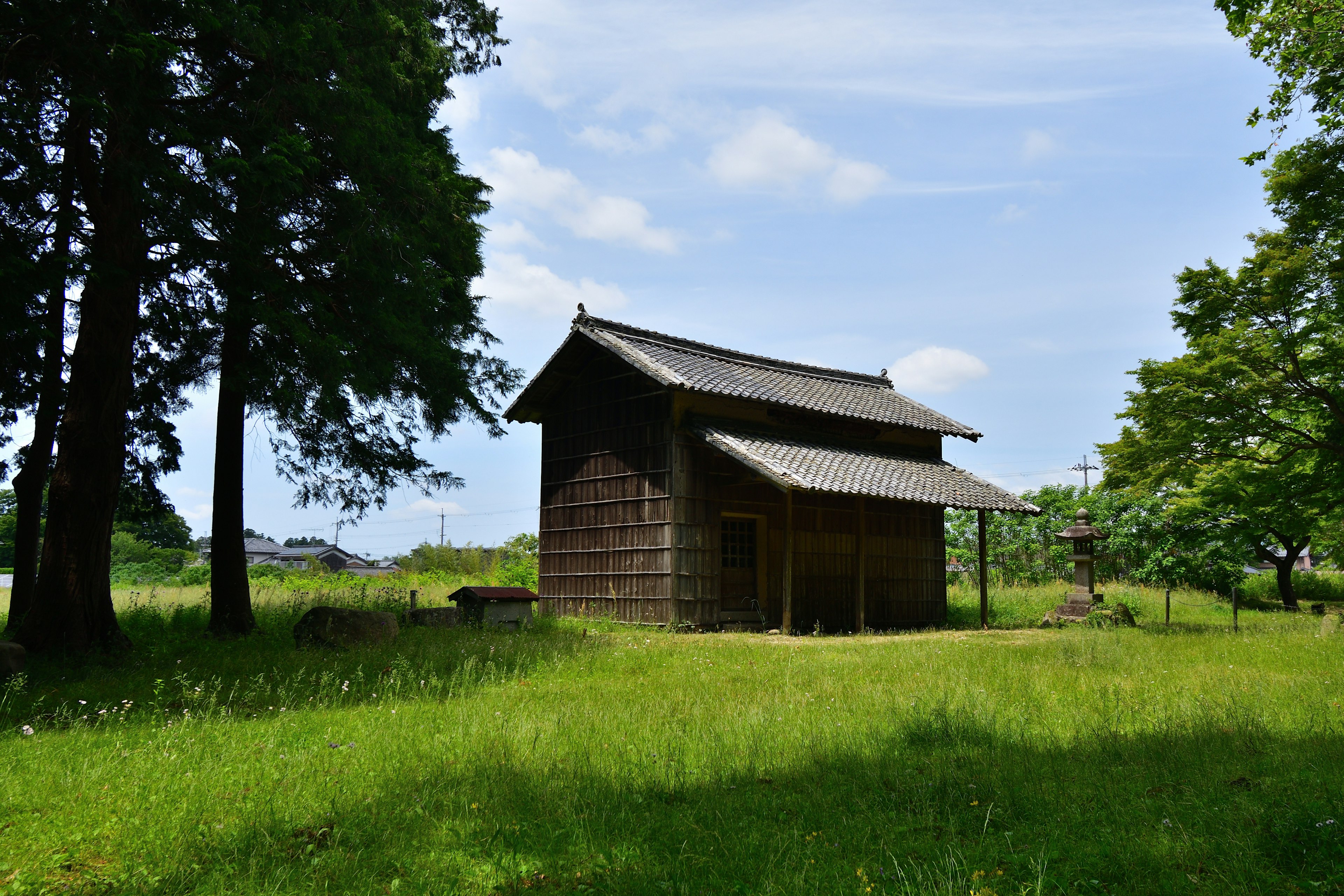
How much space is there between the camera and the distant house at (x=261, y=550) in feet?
221

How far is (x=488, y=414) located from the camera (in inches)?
558

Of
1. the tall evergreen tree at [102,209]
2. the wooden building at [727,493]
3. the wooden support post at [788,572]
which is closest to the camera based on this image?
the tall evergreen tree at [102,209]

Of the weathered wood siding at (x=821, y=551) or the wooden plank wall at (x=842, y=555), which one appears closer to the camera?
the weathered wood siding at (x=821, y=551)

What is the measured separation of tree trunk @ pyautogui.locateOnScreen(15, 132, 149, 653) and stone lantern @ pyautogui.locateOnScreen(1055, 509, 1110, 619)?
1635 cm

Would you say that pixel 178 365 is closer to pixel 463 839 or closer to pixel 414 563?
pixel 463 839

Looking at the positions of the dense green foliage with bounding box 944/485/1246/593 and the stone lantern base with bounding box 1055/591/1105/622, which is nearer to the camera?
the stone lantern base with bounding box 1055/591/1105/622

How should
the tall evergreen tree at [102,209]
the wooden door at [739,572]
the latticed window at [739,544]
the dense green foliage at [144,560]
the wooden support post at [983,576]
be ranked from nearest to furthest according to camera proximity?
the tall evergreen tree at [102,209] → the wooden door at [739,572] → the latticed window at [739,544] → the wooden support post at [983,576] → the dense green foliage at [144,560]

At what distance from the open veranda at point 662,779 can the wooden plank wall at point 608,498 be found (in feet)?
20.4

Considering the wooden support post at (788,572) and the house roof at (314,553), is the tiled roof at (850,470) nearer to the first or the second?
the wooden support post at (788,572)

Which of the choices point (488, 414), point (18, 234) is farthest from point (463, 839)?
point (488, 414)

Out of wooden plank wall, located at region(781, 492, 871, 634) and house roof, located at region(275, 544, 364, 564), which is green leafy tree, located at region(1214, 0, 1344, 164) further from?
house roof, located at region(275, 544, 364, 564)

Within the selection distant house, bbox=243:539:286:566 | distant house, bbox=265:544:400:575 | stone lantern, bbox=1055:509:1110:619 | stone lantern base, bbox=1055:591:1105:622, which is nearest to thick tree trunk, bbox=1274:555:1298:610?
stone lantern base, bbox=1055:591:1105:622

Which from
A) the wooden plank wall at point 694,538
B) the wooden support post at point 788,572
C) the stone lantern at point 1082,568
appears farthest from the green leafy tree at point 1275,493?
the wooden plank wall at point 694,538

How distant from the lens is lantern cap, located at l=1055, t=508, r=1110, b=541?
16812 mm
